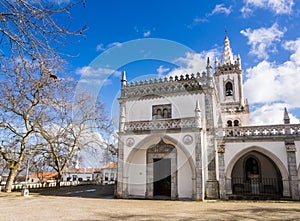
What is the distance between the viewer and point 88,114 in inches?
966

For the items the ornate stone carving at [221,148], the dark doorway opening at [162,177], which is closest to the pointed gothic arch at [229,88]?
the ornate stone carving at [221,148]

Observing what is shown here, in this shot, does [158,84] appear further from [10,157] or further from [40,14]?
[40,14]

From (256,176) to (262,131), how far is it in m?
3.93

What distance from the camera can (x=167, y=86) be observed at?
17.3 m

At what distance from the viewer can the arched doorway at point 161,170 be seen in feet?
50.9

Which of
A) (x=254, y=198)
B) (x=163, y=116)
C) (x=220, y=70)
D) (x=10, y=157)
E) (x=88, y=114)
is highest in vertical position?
(x=220, y=70)

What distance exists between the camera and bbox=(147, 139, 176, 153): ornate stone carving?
1592cm

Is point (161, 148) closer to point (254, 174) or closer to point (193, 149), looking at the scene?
point (193, 149)

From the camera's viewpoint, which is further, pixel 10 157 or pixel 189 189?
pixel 10 157

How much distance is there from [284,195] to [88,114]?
60.7 ft


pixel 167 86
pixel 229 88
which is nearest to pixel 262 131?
pixel 167 86

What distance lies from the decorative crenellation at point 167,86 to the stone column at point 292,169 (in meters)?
6.49

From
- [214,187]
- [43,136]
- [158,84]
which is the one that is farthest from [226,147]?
[43,136]

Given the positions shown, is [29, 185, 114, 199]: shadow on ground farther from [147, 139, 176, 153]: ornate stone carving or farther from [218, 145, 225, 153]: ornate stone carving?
[218, 145, 225, 153]: ornate stone carving
